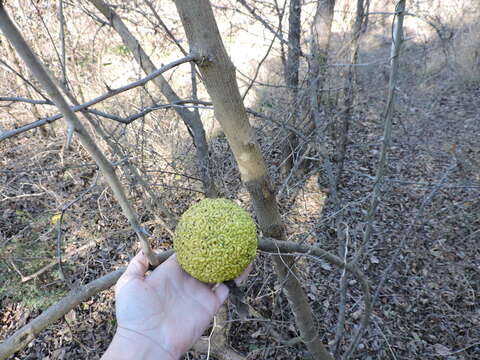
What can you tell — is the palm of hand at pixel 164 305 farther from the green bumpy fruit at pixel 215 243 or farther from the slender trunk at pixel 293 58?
the slender trunk at pixel 293 58

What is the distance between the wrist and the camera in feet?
4.38

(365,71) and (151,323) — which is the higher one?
(365,71)

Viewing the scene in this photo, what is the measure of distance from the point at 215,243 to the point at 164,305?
588 mm

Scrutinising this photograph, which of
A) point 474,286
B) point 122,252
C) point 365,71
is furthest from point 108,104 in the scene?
point 474,286

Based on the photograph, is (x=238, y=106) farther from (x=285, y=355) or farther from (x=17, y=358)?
(x=17, y=358)

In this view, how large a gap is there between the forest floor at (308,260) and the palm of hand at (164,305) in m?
0.71

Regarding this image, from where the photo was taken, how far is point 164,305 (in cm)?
157

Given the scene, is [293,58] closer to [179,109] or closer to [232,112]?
[179,109]

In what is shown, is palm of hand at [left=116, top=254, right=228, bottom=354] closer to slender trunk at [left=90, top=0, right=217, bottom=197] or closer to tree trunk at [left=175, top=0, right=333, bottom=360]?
tree trunk at [left=175, top=0, right=333, bottom=360]

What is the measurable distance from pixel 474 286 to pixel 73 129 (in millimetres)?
4398

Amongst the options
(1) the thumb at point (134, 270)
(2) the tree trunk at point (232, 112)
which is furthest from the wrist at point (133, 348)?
(2) the tree trunk at point (232, 112)

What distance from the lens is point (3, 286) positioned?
3137mm

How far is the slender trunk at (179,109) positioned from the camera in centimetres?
217

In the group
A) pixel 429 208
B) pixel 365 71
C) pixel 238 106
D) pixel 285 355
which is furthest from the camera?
pixel 365 71
